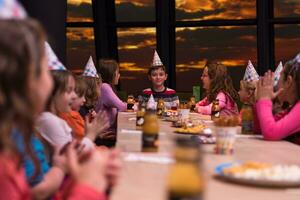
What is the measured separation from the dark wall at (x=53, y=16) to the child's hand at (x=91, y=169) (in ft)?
13.1

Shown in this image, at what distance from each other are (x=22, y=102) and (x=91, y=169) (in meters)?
0.25

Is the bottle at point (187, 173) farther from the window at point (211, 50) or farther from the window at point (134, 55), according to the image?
the window at point (134, 55)

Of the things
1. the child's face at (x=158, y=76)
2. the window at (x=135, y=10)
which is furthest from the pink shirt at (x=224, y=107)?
the window at (x=135, y=10)

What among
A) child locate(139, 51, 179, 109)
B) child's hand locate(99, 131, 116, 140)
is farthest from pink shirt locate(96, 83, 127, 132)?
child locate(139, 51, 179, 109)

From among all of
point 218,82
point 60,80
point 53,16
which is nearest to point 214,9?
point 218,82

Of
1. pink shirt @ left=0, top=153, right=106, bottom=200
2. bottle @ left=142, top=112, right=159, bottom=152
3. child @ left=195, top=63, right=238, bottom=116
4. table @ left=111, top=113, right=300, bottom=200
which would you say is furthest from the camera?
child @ left=195, top=63, right=238, bottom=116

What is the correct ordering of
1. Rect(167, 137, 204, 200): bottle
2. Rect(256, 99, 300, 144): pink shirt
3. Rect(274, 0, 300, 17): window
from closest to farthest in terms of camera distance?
Rect(167, 137, 204, 200): bottle < Rect(256, 99, 300, 144): pink shirt < Rect(274, 0, 300, 17): window

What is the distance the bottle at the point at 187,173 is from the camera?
1.14 metres

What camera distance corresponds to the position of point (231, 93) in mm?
5934

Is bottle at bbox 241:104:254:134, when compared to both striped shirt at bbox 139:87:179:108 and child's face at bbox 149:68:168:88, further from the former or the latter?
child's face at bbox 149:68:168:88

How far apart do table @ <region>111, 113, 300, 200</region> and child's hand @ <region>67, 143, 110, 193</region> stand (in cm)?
19

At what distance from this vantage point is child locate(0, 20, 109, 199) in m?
1.24

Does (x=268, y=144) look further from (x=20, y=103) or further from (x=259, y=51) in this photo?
(x=259, y=51)

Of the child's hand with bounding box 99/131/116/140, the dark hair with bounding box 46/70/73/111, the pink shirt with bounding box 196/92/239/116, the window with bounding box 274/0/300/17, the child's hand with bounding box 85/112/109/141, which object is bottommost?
the child's hand with bounding box 99/131/116/140
